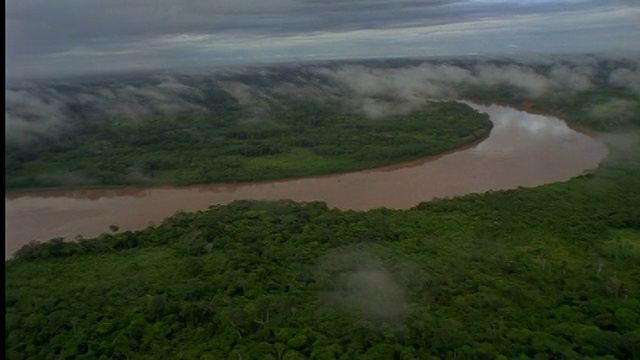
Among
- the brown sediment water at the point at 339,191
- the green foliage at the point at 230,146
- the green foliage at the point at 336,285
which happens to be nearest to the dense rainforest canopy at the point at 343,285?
the green foliage at the point at 336,285

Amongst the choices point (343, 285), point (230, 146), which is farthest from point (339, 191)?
point (343, 285)

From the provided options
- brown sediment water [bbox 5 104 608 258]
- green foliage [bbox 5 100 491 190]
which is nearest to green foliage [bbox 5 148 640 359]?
brown sediment water [bbox 5 104 608 258]

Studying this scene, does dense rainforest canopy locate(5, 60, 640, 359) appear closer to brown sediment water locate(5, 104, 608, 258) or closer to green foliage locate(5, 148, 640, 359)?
green foliage locate(5, 148, 640, 359)

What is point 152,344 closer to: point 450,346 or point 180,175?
point 450,346

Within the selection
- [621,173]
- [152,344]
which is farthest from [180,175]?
[621,173]

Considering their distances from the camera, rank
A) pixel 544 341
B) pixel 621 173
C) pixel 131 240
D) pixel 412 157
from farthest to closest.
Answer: pixel 412 157, pixel 621 173, pixel 131 240, pixel 544 341

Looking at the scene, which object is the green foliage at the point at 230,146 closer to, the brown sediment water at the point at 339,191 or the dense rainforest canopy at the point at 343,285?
the brown sediment water at the point at 339,191

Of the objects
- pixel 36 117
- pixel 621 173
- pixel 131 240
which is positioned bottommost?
pixel 621 173

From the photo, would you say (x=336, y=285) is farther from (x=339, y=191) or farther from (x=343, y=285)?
(x=339, y=191)
